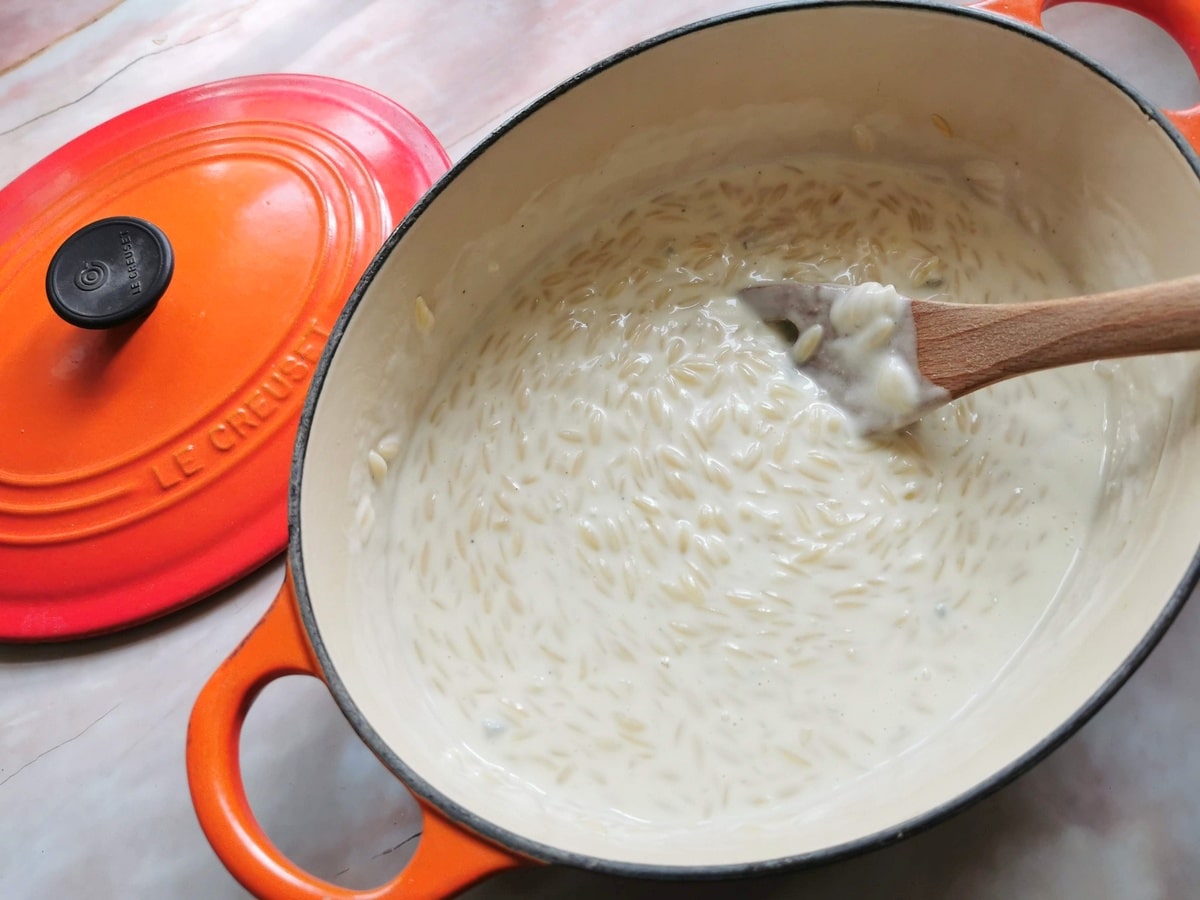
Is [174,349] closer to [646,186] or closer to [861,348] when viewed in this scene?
[646,186]

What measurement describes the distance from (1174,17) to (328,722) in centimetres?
108

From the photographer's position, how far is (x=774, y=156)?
3.55 feet

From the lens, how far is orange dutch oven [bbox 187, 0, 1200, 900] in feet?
2.19

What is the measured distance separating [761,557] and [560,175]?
0.46m

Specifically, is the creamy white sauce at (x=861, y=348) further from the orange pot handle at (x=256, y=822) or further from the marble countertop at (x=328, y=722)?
the orange pot handle at (x=256, y=822)

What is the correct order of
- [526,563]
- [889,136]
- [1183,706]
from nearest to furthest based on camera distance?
[1183,706], [526,563], [889,136]

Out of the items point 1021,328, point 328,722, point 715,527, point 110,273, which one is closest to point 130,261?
point 110,273

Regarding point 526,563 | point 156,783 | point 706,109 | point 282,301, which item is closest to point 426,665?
point 526,563

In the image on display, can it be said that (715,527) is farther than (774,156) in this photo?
No

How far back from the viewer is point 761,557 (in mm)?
917

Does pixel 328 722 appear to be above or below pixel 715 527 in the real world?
below

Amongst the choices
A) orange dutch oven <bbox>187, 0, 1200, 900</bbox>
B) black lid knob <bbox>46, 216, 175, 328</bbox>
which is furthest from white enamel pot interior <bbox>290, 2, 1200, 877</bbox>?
black lid knob <bbox>46, 216, 175, 328</bbox>

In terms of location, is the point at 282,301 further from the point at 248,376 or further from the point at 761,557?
the point at 761,557

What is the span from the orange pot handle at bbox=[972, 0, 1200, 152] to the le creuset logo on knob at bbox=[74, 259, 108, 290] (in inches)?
37.4
